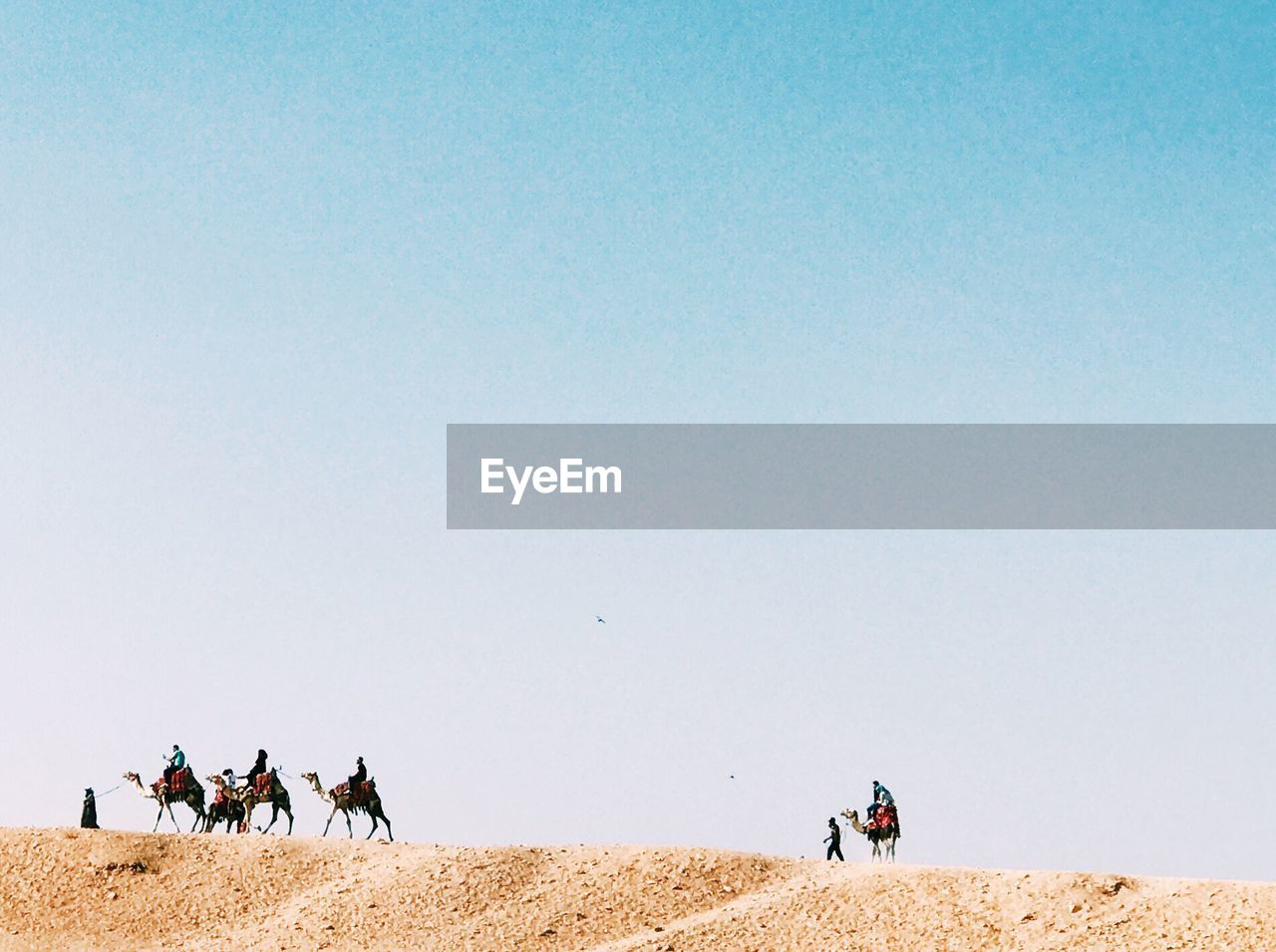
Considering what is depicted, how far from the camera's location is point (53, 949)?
35969 mm

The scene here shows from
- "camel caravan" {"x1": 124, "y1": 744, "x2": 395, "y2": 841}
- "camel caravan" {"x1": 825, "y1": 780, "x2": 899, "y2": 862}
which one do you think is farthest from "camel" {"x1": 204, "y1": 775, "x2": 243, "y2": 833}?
"camel caravan" {"x1": 825, "y1": 780, "x2": 899, "y2": 862}

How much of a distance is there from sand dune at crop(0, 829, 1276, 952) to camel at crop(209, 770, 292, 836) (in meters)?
2.44

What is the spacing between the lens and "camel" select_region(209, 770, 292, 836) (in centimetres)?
4422

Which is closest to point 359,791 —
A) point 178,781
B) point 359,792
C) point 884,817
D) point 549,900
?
point 359,792

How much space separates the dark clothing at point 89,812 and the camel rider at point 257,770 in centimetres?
407

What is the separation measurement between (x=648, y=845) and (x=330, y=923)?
7.94 metres

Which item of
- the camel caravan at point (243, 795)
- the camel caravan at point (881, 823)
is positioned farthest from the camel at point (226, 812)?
the camel caravan at point (881, 823)

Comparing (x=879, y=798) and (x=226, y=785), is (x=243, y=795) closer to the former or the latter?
(x=226, y=785)

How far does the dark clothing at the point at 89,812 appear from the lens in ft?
142

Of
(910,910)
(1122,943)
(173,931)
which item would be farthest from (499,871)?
(1122,943)

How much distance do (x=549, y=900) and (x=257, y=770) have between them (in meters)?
11.2

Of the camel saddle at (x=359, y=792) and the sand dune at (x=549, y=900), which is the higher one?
the camel saddle at (x=359, y=792)

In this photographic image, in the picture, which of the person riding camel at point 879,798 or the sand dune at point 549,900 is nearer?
the sand dune at point 549,900

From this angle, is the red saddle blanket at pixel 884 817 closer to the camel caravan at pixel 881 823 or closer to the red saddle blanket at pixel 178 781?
the camel caravan at pixel 881 823
